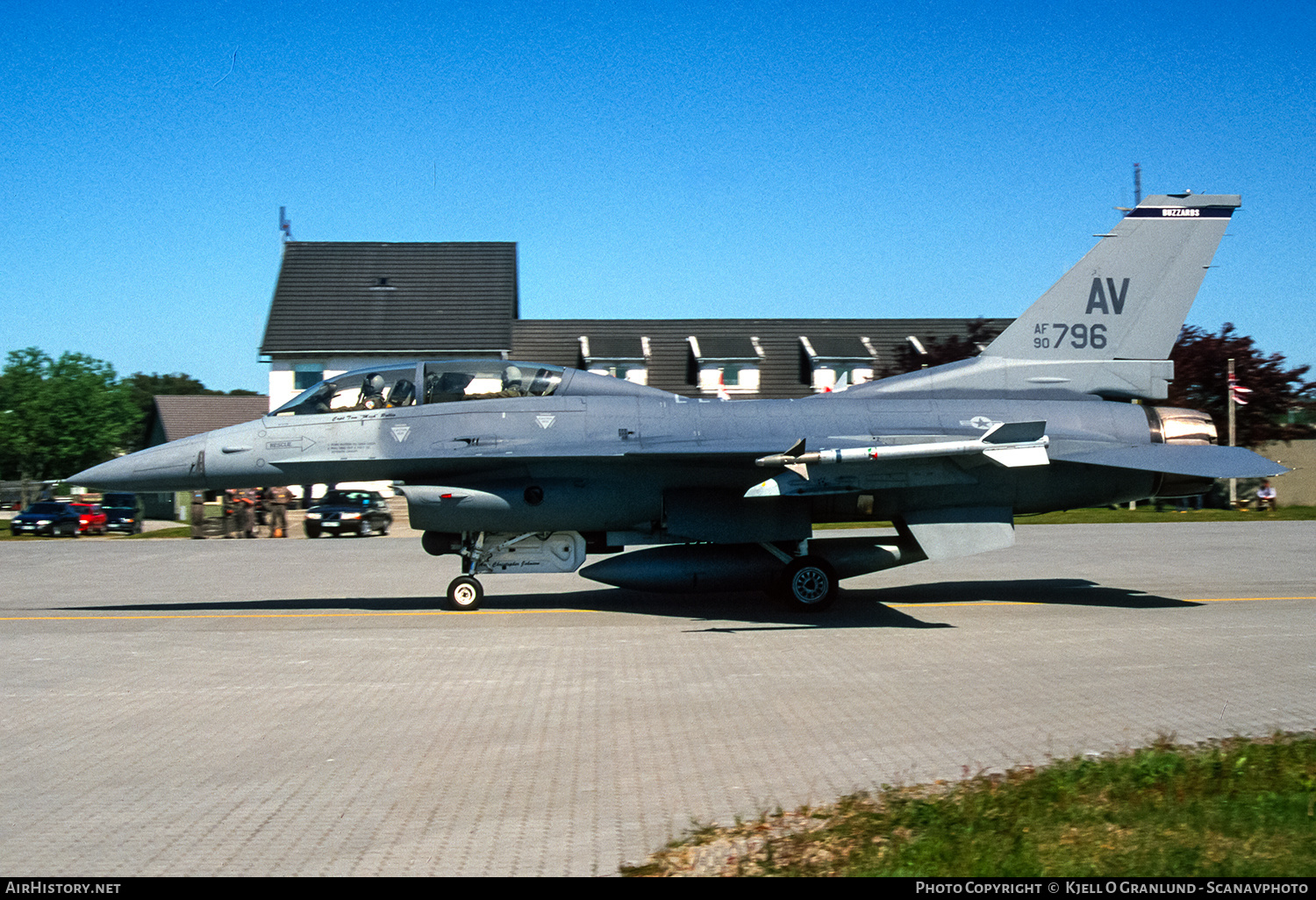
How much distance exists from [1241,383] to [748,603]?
30.8m

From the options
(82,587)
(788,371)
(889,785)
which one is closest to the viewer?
(889,785)

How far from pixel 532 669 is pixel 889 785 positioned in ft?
14.7

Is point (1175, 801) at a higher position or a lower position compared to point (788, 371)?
lower

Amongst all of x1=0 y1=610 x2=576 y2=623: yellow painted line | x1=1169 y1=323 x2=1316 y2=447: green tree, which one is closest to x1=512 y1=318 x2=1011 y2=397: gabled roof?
x1=1169 y1=323 x2=1316 y2=447: green tree

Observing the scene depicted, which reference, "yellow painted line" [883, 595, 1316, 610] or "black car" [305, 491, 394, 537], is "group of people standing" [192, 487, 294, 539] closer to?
"black car" [305, 491, 394, 537]

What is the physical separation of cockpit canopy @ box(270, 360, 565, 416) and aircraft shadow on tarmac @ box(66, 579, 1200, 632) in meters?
2.74

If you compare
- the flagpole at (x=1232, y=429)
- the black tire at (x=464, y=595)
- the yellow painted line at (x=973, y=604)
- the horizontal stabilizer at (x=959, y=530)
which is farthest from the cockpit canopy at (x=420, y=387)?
the flagpole at (x=1232, y=429)

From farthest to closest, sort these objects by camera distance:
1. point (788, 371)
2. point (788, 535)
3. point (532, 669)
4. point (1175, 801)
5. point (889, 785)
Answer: point (788, 371) < point (788, 535) < point (532, 669) < point (889, 785) < point (1175, 801)

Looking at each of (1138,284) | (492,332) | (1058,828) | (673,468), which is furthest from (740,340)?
(1058,828)

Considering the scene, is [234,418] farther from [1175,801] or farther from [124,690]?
[1175,801]

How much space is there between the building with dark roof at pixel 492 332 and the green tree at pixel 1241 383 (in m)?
9.74

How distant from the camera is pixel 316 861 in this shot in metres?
4.69

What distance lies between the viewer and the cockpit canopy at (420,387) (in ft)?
41.6

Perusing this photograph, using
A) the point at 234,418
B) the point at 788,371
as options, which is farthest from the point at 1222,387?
the point at 234,418
